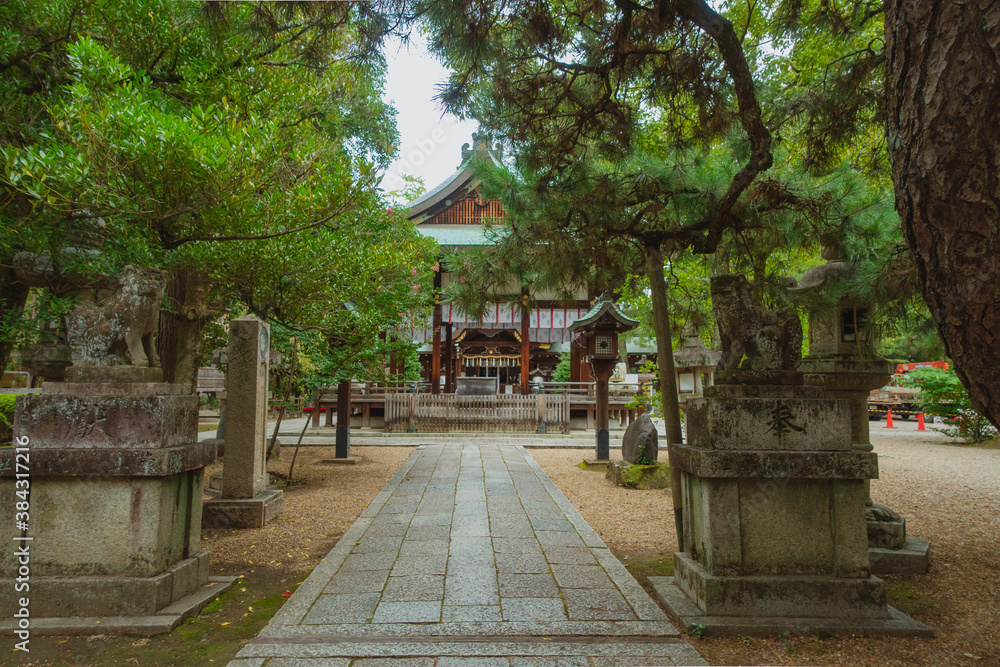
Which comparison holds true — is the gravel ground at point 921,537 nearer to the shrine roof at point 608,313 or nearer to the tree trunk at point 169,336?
the shrine roof at point 608,313

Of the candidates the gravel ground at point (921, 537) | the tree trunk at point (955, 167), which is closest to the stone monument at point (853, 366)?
the gravel ground at point (921, 537)

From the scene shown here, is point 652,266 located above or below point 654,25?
below

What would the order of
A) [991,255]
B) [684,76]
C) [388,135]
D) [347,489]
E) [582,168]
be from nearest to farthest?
[991,255], [684,76], [582,168], [347,489], [388,135]

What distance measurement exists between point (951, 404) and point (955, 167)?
1377 cm

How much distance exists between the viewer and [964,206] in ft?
5.83

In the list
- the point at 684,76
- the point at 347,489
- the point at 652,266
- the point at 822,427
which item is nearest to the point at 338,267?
the point at 347,489

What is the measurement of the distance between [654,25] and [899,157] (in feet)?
6.82

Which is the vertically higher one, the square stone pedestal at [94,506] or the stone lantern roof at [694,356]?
the stone lantern roof at [694,356]

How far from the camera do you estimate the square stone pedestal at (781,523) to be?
9.32ft

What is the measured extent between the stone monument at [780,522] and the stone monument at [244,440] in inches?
157

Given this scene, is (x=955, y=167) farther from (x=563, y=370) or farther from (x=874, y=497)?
(x=563, y=370)

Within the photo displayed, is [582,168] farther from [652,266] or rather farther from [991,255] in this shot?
[991,255]

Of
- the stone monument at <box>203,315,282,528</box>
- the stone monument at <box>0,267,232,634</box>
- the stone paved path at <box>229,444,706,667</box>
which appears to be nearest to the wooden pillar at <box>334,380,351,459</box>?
the stone monument at <box>203,315,282,528</box>

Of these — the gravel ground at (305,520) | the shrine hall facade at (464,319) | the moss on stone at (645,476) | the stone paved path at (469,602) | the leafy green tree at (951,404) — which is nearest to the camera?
Result: the stone paved path at (469,602)
